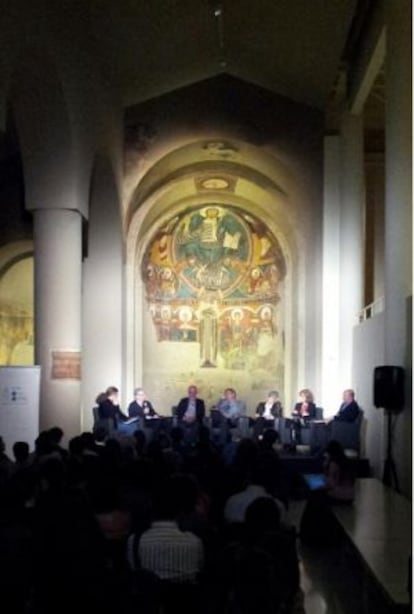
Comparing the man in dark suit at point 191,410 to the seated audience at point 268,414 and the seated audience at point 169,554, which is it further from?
the seated audience at point 169,554

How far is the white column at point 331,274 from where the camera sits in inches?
727

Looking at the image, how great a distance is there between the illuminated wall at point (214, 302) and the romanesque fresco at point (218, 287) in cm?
2

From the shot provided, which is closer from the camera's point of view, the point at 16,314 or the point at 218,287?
the point at 16,314

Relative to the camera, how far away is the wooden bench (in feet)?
17.8

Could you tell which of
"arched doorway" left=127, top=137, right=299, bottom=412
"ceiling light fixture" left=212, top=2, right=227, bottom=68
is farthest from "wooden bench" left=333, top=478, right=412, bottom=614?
"arched doorway" left=127, top=137, right=299, bottom=412

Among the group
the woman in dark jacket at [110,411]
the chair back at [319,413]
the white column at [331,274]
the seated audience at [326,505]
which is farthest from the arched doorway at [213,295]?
the seated audience at [326,505]

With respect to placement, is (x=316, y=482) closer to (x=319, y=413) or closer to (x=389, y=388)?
(x=389, y=388)

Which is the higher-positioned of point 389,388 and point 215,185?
point 215,185

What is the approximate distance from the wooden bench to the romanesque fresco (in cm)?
1285

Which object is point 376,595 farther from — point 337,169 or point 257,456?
point 337,169

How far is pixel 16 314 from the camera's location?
22172 millimetres

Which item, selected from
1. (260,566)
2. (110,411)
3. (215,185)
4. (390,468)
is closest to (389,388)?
(390,468)

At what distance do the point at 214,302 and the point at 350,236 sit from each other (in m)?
6.37

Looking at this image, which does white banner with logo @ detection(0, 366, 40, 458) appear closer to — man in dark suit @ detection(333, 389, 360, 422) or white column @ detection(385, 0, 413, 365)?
white column @ detection(385, 0, 413, 365)
